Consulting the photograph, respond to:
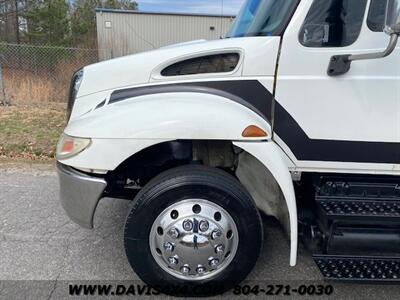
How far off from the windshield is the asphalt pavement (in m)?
1.74

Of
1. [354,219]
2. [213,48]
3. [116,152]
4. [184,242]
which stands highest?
[213,48]

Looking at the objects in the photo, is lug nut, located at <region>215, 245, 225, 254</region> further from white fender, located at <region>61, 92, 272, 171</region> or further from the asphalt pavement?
white fender, located at <region>61, 92, 272, 171</region>

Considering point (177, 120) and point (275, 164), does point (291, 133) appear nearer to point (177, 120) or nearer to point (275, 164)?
point (275, 164)

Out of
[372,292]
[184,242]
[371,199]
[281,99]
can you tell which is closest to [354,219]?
[371,199]

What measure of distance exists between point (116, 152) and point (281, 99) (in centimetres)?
112

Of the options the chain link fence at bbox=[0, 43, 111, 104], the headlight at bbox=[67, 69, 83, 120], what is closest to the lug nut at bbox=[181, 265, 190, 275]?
the headlight at bbox=[67, 69, 83, 120]

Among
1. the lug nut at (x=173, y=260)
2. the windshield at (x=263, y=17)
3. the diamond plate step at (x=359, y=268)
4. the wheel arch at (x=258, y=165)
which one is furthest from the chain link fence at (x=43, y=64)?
the diamond plate step at (x=359, y=268)

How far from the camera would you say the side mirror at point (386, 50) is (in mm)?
1837

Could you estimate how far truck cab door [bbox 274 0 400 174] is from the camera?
90.7 inches

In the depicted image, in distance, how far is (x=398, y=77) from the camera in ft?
7.65

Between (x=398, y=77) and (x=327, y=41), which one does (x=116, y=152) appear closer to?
(x=327, y=41)

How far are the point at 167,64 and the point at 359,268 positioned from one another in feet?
6.15

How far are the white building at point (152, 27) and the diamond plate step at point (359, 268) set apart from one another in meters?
17.4

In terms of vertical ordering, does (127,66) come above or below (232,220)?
above
